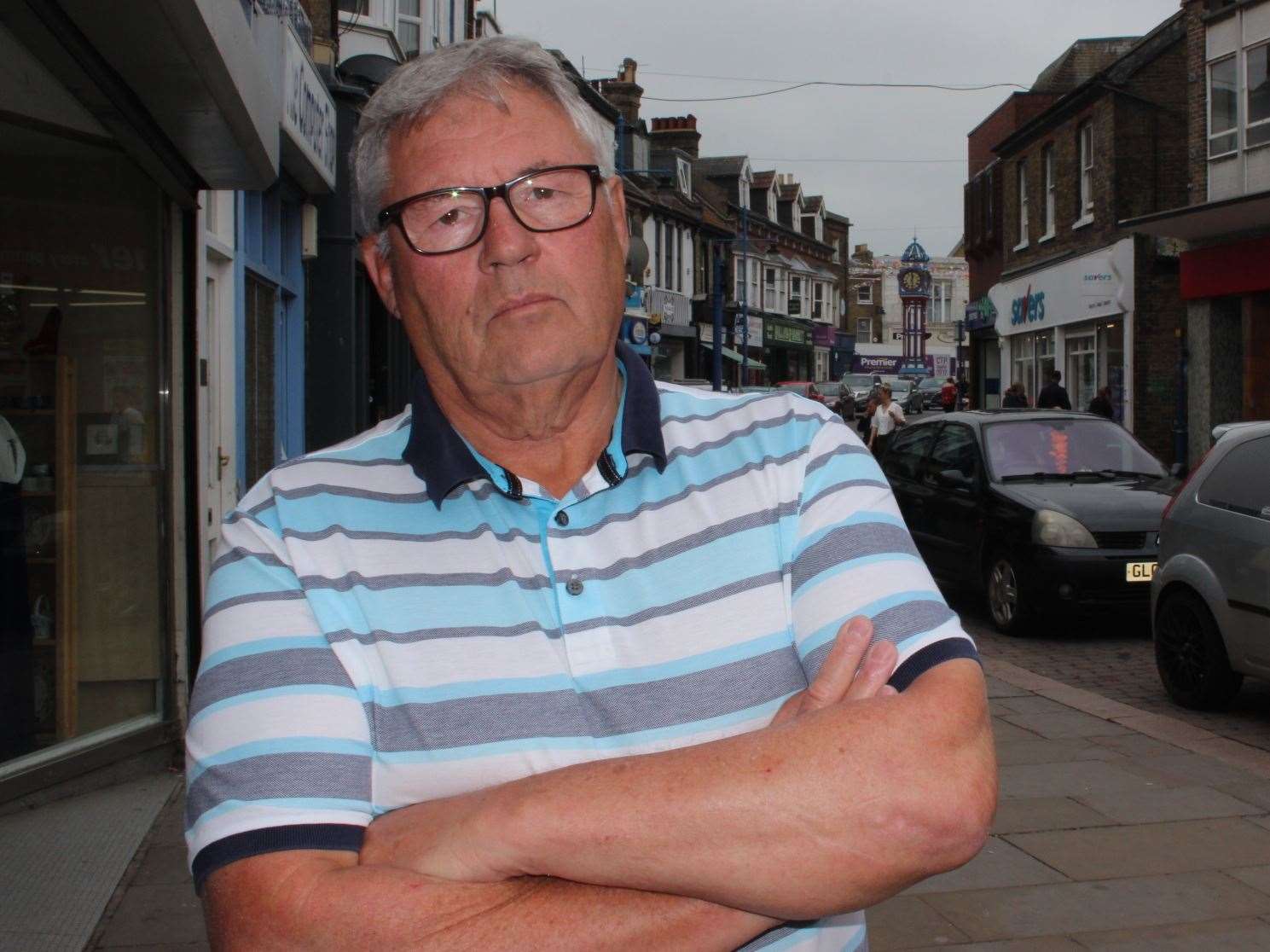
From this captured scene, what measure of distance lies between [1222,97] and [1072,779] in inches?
808

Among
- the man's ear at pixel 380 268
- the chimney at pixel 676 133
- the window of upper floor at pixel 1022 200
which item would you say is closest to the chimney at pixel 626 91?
the chimney at pixel 676 133

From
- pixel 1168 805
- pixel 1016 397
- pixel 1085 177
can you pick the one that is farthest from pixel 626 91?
pixel 1168 805

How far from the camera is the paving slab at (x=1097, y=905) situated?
4.30m

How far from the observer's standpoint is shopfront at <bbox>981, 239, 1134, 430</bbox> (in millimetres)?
26594

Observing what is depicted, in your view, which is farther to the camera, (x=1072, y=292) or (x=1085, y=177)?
(x=1085, y=177)

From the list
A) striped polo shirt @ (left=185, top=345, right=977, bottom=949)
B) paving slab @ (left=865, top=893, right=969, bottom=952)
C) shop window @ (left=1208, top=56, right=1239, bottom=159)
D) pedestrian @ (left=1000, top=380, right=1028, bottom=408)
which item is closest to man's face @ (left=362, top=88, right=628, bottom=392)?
striped polo shirt @ (left=185, top=345, right=977, bottom=949)

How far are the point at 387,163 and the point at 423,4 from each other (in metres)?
15.7

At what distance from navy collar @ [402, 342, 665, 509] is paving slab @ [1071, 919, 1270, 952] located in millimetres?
2869

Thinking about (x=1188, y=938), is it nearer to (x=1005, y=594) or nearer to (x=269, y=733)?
(x=269, y=733)

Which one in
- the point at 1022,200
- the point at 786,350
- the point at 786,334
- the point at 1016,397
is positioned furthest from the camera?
the point at 786,350

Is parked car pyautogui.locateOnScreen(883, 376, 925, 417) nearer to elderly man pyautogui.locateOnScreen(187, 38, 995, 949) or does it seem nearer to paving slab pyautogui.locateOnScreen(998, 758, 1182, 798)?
paving slab pyautogui.locateOnScreen(998, 758, 1182, 798)

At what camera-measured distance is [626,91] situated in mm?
46219

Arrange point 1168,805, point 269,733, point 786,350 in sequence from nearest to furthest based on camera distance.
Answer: point 269,733 → point 1168,805 → point 786,350

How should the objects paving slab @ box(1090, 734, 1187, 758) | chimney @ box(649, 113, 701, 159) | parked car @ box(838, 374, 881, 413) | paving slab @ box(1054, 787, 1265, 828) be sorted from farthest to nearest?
parked car @ box(838, 374, 881, 413), chimney @ box(649, 113, 701, 159), paving slab @ box(1090, 734, 1187, 758), paving slab @ box(1054, 787, 1265, 828)
